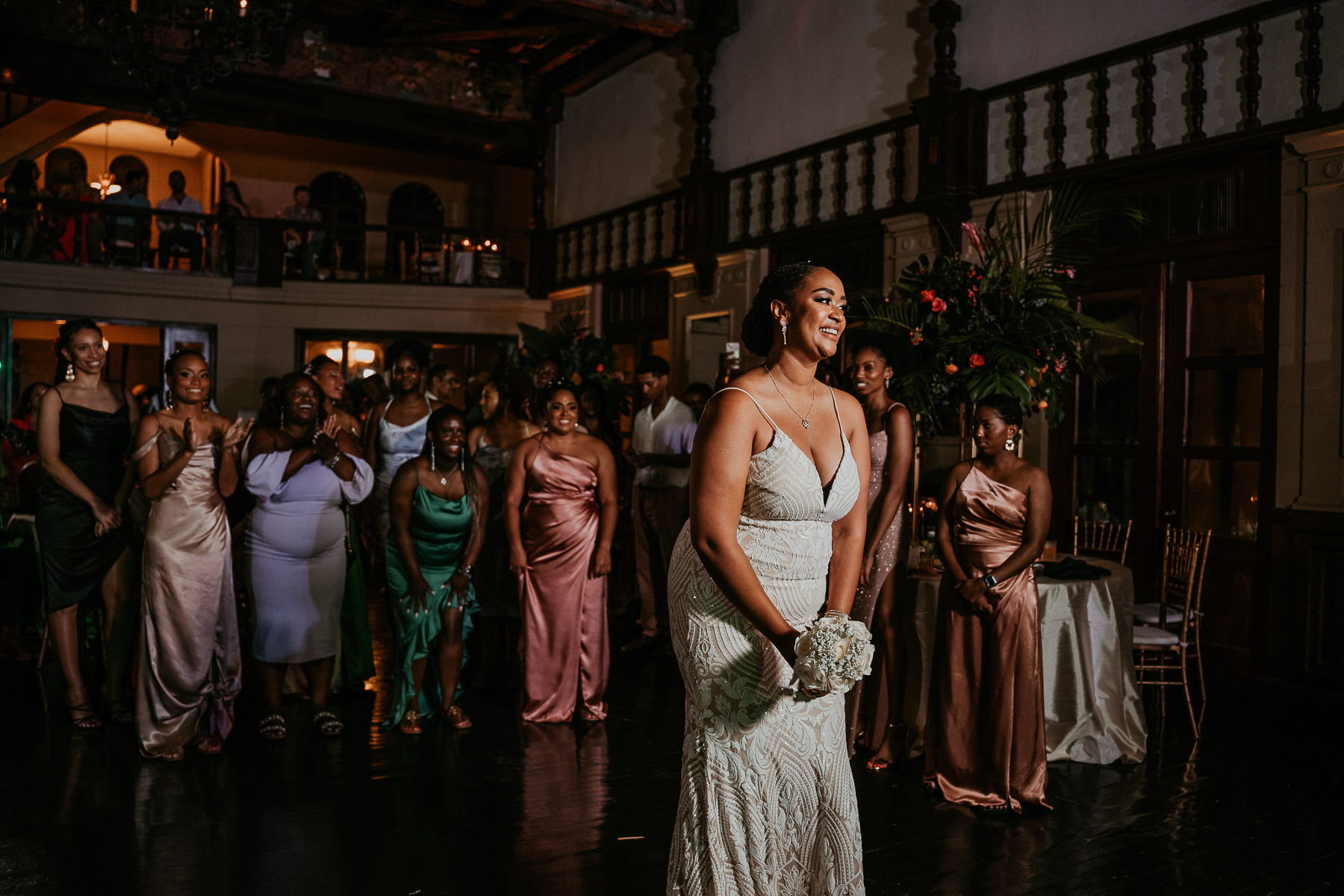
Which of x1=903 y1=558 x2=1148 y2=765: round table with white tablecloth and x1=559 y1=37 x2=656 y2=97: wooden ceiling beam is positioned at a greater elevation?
x1=559 y1=37 x2=656 y2=97: wooden ceiling beam

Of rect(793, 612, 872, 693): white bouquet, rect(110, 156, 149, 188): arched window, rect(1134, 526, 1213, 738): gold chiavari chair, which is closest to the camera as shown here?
rect(793, 612, 872, 693): white bouquet

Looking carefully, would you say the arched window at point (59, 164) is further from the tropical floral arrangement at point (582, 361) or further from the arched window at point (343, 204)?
the tropical floral arrangement at point (582, 361)

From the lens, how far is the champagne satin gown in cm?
414

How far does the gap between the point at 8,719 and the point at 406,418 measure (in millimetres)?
2506

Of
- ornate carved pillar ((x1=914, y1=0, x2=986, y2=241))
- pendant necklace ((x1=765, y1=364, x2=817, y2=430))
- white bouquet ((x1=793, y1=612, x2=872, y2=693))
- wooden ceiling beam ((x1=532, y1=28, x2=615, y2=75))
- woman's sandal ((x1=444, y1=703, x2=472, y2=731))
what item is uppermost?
wooden ceiling beam ((x1=532, y1=28, x2=615, y2=75))

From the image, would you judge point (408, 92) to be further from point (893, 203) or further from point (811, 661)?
point (811, 661)

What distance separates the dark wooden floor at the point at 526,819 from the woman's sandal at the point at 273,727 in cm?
5

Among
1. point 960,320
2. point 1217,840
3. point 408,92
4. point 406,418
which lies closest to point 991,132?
point 960,320

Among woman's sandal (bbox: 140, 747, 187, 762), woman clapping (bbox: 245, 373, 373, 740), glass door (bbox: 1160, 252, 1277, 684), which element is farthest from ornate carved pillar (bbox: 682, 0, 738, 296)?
woman's sandal (bbox: 140, 747, 187, 762)

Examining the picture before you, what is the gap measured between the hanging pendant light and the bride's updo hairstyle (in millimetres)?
13967

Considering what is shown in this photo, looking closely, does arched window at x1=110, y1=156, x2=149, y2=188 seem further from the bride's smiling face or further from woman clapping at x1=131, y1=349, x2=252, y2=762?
the bride's smiling face

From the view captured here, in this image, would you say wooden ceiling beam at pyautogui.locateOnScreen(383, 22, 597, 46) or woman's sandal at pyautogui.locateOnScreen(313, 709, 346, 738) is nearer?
woman's sandal at pyautogui.locateOnScreen(313, 709, 346, 738)

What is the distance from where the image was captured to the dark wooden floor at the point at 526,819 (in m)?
3.03

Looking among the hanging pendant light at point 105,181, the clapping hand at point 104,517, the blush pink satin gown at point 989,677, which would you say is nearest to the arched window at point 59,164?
the hanging pendant light at point 105,181
